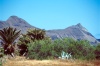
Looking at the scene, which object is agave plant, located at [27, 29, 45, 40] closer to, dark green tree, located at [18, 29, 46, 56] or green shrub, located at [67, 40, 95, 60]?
dark green tree, located at [18, 29, 46, 56]

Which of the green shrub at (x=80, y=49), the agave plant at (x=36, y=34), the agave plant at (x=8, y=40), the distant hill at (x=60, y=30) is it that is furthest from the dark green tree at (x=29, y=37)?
the distant hill at (x=60, y=30)

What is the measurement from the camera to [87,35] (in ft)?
505

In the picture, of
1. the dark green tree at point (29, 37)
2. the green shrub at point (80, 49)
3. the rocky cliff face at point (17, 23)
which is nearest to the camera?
the green shrub at point (80, 49)

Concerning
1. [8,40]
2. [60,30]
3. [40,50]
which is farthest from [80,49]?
[60,30]

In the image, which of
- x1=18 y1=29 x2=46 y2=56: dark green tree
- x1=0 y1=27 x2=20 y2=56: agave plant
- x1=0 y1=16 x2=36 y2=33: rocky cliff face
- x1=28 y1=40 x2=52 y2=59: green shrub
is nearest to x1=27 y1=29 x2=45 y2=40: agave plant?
x1=18 y1=29 x2=46 y2=56: dark green tree

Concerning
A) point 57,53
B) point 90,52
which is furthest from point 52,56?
point 90,52

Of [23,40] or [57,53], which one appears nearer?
[57,53]

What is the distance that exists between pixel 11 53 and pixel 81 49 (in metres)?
7.68

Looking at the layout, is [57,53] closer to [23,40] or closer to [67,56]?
[67,56]

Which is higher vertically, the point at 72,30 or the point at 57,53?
the point at 72,30

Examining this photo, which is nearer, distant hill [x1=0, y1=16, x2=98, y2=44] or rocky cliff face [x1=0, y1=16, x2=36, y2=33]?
distant hill [x1=0, y1=16, x2=98, y2=44]

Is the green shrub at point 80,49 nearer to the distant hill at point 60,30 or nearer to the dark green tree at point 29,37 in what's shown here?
the dark green tree at point 29,37

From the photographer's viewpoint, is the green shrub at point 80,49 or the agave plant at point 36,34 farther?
the agave plant at point 36,34

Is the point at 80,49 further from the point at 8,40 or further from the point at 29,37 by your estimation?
the point at 29,37
